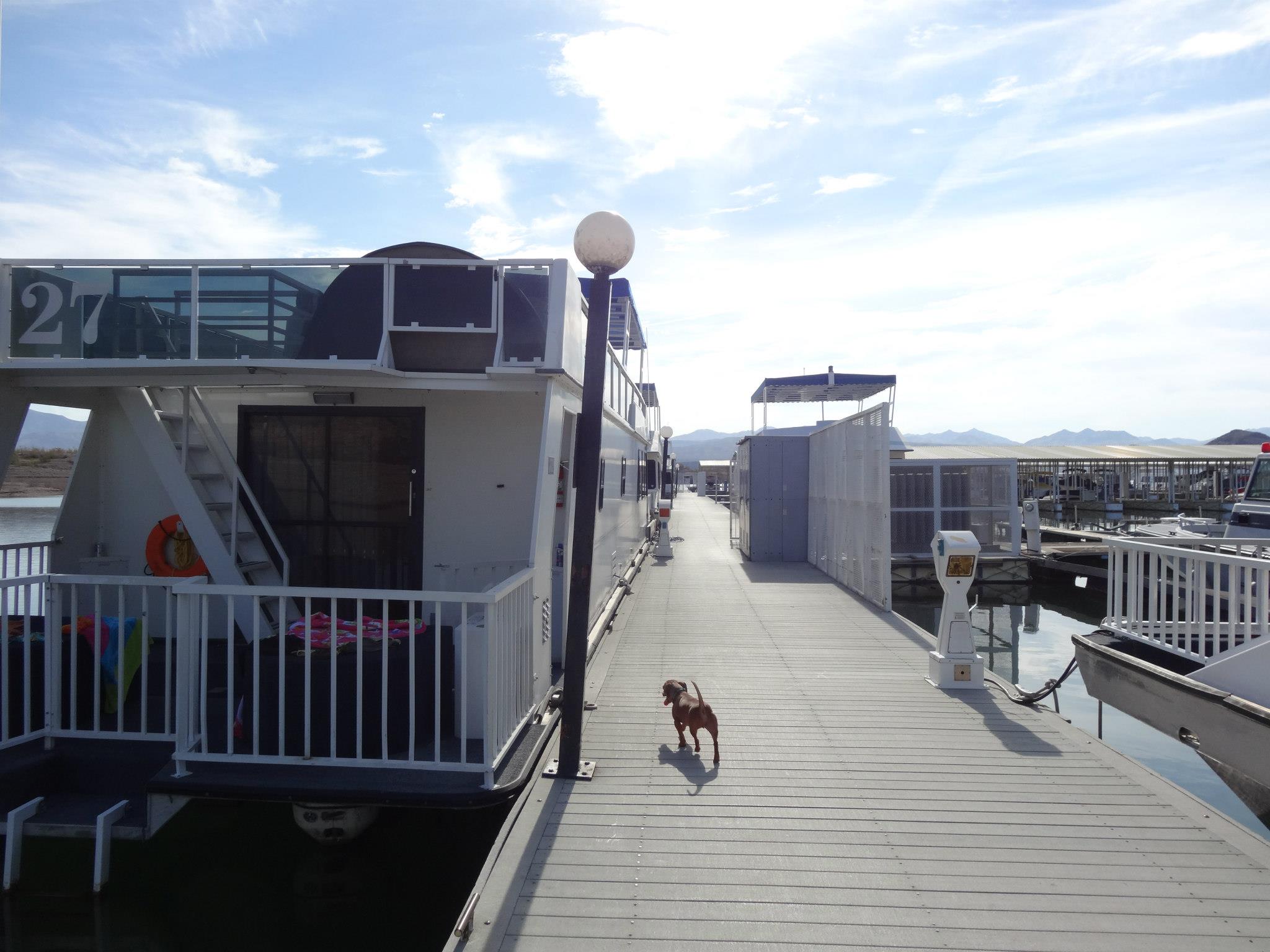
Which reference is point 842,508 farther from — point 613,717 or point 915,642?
point 613,717

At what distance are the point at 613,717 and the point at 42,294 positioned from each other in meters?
4.93

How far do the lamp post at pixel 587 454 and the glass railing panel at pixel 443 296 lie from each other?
4.83 ft

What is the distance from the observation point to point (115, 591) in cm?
618

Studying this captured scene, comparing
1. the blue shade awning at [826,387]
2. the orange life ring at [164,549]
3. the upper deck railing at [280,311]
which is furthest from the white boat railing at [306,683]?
the blue shade awning at [826,387]

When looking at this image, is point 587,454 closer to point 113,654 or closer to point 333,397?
point 333,397

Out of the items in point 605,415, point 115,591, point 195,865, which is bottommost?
point 195,865

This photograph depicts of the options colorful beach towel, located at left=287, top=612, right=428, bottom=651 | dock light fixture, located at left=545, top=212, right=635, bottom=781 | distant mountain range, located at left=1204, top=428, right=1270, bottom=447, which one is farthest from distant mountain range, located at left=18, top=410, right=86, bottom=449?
distant mountain range, located at left=1204, top=428, right=1270, bottom=447

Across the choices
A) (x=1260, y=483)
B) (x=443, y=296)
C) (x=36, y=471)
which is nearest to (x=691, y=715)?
(x=443, y=296)

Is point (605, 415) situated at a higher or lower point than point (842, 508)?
higher

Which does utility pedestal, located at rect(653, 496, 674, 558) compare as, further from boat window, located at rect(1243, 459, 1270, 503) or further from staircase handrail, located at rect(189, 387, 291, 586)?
staircase handrail, located at rect(189, 387, 291, 586)

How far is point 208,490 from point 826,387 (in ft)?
70.4

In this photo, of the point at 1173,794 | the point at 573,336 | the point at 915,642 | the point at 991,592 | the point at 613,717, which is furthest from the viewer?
the point at 991,592

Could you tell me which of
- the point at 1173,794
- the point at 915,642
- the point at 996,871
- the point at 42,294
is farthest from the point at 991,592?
the point at 42,294

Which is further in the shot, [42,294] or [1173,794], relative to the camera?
[42,294]
